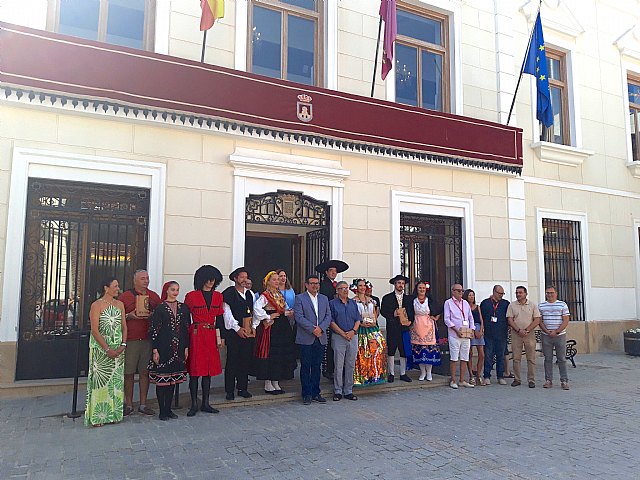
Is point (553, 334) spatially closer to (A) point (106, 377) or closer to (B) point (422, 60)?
(B) point (422, 60)

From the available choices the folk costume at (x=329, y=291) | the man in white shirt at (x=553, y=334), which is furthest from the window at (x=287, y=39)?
the man in white shirt at (x=553, y=334)

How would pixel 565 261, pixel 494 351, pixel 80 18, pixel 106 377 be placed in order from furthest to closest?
1. pixel 565 261
2. pixel 494 351
3. pixel 80 18
4. pixel 106 377

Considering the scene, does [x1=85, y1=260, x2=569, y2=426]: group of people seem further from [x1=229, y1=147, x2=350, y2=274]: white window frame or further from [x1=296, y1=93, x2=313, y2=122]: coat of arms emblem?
[x1=296, y1=93, x2=313, y2=122]: coat of arms emblem

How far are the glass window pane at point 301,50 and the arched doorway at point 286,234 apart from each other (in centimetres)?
238

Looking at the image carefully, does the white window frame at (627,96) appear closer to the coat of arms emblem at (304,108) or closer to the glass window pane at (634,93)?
the glass window pane at (634,93)

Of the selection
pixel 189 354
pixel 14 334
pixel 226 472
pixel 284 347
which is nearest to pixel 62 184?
pixel 14 334

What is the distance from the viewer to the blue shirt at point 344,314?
734 centimetres

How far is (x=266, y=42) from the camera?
9.65m

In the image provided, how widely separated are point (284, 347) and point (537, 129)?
8.68 meters

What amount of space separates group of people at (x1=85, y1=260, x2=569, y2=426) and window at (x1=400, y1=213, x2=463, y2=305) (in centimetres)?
195

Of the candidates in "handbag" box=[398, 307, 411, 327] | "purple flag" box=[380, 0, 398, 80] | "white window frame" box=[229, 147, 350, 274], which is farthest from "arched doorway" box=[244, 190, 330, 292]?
"purple flag" box=[380, 0, 398, 80]

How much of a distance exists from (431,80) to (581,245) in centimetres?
557

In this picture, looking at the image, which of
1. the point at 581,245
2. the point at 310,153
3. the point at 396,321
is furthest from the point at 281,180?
the point at 581,245

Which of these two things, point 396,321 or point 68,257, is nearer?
point 68,257
